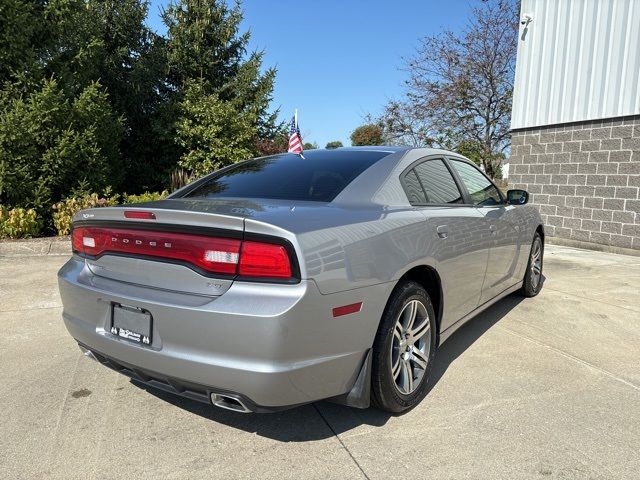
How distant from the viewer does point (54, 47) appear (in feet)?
31.4

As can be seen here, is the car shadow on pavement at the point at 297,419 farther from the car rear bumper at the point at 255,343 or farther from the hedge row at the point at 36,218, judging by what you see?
the hedge row at the point at 36,218

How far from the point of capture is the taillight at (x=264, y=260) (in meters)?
2.09

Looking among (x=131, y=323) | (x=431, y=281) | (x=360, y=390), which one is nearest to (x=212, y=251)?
(x=131, y=323)

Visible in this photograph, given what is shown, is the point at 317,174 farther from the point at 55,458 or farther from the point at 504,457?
the point at 55,458

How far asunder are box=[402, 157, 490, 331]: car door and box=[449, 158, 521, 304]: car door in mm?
153

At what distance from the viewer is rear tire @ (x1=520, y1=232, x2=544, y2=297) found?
5092 millimetres

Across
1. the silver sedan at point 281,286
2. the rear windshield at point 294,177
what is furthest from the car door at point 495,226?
the rear windshield at point 294,177

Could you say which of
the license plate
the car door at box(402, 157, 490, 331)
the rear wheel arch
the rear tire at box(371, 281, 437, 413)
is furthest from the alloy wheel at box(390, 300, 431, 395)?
the license plate

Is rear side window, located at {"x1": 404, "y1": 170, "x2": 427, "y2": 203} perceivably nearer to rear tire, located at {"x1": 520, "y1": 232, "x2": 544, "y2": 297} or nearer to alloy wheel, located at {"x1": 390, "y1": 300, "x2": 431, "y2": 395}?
alloy wheel, located at {"x1": 390, "y1": 300, "x2": 431, "y2": 395}

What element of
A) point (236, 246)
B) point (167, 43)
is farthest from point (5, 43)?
point (236, 246)

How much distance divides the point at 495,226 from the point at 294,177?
1.73m

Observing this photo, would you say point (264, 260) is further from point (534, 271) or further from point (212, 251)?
point (534, 271)

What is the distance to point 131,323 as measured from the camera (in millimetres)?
2377

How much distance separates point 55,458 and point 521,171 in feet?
34.0
